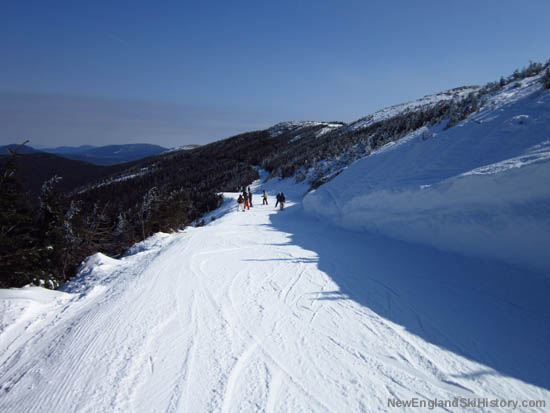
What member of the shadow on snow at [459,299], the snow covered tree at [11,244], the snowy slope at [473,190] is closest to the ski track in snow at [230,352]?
the shadow on snow at [459,299]

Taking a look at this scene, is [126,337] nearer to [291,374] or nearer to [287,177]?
[291,374]

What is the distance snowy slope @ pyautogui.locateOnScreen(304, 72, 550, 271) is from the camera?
5.00 metres

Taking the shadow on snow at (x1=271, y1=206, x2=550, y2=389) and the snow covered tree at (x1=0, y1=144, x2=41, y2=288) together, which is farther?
the snow covered tree at (x1=0, y1=144, x2=41, y2=288)

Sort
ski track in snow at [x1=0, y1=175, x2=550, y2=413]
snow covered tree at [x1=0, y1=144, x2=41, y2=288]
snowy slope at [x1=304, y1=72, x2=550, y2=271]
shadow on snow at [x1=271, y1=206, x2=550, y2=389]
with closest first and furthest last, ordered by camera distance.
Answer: ski track in snow at [x1=0, y1=175, x2=550, y2=413] → shadow on snow at [x1=271, y1=206, x2=550, y2=389] → snowy slope at [x1=304, y1=72, x2=550, y2=271] → snow covered tree at [x1=0, y1=144, x2=41, y2=288]

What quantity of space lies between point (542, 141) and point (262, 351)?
8606mm

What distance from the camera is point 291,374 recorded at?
2887 millimetres

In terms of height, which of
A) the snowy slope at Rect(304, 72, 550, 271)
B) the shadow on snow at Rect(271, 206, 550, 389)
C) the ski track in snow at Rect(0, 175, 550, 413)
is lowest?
the shadow on snow at Rect(271, 206, 550, 389)

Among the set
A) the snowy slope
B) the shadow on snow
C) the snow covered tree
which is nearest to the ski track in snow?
the shadow on snow

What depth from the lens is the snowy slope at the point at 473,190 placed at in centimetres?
500

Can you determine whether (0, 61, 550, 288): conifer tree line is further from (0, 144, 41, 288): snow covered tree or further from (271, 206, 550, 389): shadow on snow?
(271, 206, 550, 389): shadow on snow

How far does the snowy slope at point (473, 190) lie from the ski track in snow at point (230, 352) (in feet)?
8.84

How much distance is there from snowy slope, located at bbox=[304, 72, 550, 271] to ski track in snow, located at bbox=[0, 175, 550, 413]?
2694 mm

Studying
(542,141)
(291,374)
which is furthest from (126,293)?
(542,141)

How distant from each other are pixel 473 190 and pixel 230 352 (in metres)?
6.63
